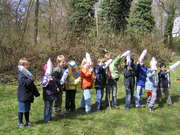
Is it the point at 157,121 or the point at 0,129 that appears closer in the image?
the point at 0,129

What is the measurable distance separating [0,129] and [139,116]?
12.8 feet

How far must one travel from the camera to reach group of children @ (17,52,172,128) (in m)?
6.07

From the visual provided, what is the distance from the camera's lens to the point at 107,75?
25.4 feet

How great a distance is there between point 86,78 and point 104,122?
55.2 inches

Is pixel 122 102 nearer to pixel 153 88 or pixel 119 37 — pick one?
pixel 153 88

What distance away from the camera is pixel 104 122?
6.82m

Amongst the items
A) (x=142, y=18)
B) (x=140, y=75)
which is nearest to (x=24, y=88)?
(x=140, y=75)

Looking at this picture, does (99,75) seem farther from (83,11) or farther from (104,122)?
(83,11)

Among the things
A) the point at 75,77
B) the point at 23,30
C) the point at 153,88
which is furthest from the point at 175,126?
the point at 23,30

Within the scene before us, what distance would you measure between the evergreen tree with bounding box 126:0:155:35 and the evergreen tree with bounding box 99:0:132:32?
2472 millimetres

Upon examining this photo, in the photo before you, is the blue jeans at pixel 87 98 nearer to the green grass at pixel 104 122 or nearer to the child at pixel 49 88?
the green grass at pixel 104 122

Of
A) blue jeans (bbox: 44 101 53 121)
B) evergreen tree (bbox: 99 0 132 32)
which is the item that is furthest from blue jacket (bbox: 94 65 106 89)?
evergreen tree (bbox: 99 0 132 32)

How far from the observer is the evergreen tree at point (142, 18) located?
28.6 meters

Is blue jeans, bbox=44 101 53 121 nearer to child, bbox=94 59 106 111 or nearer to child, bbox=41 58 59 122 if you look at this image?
child, bbox=41 58 59 122
